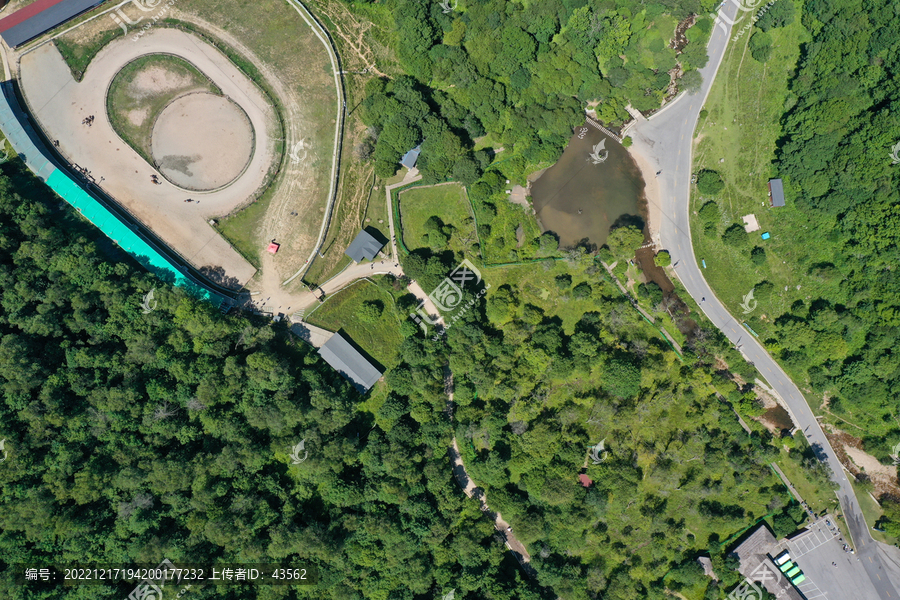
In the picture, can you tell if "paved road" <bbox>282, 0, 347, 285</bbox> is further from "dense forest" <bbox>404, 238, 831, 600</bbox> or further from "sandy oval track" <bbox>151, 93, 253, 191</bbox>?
"dense forest" <bbox>404, 238, 831, 600</bbox>

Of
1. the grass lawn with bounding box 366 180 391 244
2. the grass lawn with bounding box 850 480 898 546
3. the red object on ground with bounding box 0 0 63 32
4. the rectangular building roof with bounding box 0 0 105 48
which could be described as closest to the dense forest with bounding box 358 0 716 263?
the grass lawn with bounding box 366 180 391 244

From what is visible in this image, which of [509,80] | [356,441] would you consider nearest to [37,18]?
[509,80]

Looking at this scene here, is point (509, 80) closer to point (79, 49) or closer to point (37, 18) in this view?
point (79, 49)

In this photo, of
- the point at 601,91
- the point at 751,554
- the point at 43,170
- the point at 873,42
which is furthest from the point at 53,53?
the point at 751,554

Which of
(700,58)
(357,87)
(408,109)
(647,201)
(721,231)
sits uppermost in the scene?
(357,87)

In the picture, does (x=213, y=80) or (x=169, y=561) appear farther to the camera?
(x=213, y=80)

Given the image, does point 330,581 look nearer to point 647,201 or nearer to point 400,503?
point 400,503
